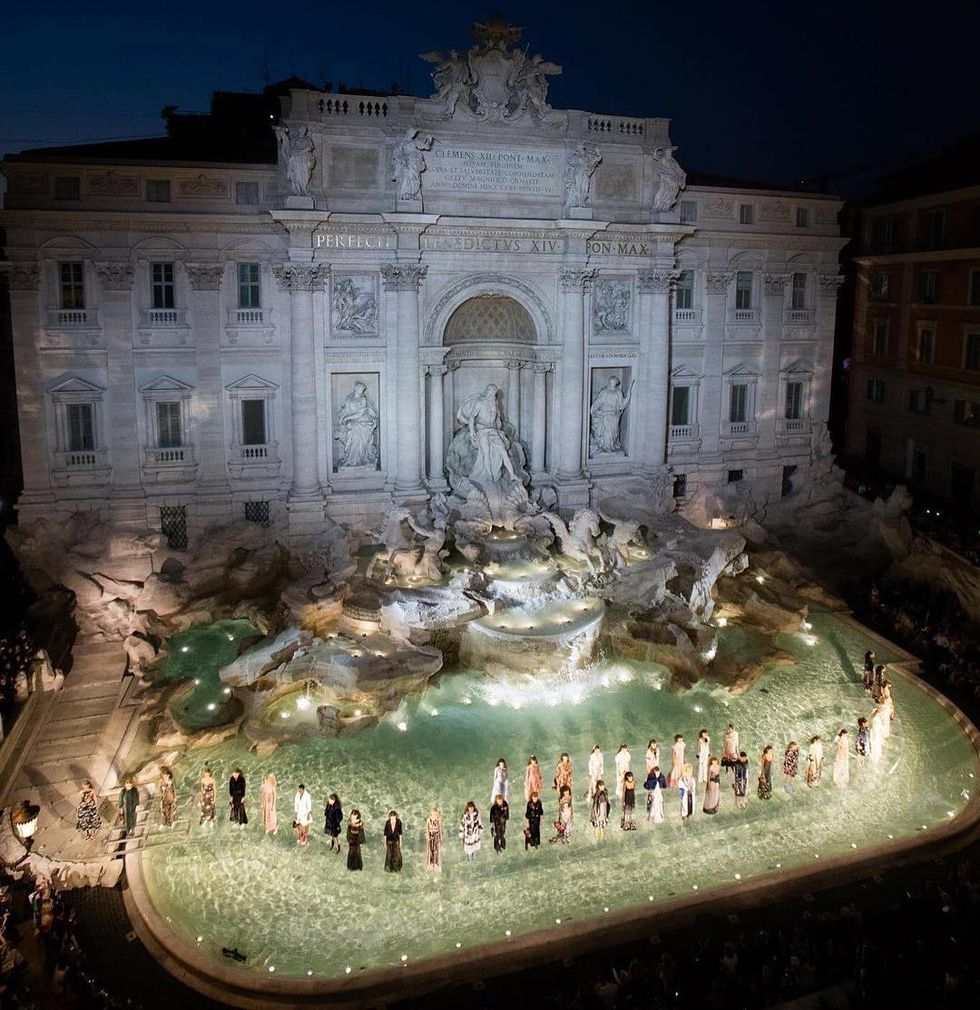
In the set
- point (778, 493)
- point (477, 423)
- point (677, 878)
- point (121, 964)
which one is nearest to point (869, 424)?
point (778, 493)

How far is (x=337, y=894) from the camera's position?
47.5 feet

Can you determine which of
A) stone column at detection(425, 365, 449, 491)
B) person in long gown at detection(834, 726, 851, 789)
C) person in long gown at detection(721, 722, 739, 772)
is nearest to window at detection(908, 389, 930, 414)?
stone column at detection(425, 365, 449, 491)

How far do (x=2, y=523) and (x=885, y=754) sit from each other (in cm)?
2550

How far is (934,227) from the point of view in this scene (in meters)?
34.9

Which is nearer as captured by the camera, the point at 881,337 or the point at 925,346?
the point at 925,346

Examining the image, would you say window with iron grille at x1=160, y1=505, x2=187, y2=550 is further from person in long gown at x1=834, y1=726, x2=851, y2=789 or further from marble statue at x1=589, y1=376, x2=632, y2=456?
person in long gown at x1=834, y1=726, x2=851, y2=789

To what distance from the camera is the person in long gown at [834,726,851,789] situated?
17109mm

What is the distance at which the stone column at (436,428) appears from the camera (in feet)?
91.4

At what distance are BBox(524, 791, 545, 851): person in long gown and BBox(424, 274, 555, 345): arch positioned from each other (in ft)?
50.9

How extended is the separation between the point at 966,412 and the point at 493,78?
20474 millimetres

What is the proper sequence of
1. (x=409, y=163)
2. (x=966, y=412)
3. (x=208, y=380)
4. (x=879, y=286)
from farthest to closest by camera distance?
(x=879, y=286)
(x=966, y=412)
(x=208, y=380)
(x=409, y=163)

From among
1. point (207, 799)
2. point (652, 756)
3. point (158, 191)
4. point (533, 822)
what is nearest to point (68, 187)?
point (158, 191)

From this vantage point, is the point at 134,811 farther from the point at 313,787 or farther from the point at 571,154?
the point at 571,154

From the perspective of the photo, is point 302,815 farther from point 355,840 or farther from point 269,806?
point 355,840
